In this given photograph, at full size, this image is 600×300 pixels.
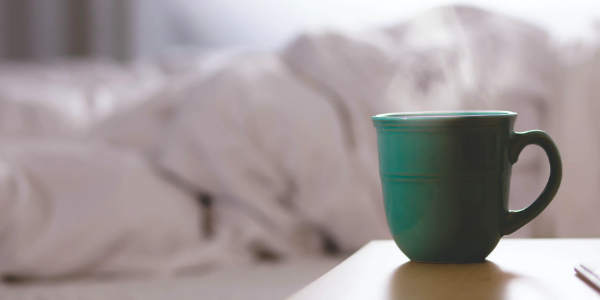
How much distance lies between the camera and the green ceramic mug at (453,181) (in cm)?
38

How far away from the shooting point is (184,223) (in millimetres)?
1206

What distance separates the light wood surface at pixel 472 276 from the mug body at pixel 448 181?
0.01 m

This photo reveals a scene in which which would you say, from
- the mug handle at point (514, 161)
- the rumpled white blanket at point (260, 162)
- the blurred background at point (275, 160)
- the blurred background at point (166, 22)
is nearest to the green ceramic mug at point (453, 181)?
the mug handle at point (514, 161)

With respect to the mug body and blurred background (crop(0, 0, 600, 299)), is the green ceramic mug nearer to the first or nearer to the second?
the mug body

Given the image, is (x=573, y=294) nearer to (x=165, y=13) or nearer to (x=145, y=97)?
(x=145, y=97)

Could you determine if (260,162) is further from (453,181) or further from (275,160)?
(453,181)

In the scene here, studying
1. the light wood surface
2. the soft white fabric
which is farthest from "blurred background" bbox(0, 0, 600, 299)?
the light wood surface

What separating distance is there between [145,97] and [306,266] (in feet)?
1.70

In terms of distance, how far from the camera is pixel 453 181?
39 centimetres

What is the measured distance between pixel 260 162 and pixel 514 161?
0.86m

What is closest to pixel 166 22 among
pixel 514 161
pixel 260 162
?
pixel 260 162

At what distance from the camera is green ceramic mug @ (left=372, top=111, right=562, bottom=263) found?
0.38 metres

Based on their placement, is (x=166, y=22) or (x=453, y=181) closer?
(x=453, y=181)

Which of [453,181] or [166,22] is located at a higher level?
[166,22]
